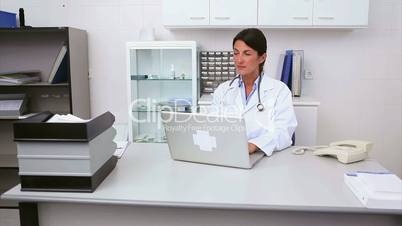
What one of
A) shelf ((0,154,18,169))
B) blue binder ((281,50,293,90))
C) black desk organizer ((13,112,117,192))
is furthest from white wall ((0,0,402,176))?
black desk organizer ((13,112,117,192))

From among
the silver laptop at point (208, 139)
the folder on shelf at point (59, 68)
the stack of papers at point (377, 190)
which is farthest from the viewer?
the folder on shelf at point (59, 68)

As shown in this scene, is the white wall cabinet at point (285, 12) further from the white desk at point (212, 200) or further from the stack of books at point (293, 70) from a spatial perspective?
the white desk at point (212, 200)

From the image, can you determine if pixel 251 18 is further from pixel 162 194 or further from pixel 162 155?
pixel 162 194

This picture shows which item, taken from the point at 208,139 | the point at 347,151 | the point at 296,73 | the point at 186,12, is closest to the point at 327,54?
the point at 296,73

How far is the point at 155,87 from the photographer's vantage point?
3.19 meters

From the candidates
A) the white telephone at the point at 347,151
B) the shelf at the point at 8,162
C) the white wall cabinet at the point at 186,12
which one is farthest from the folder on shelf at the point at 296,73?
the shelf at the point at 8,162

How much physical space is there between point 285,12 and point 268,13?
129 millimetres

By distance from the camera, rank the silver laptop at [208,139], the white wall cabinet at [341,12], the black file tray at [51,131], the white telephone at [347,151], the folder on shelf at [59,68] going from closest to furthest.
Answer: the black file tray at [51,131] → the silver laptop at [208,139] → the white telephone at [347,151] → the white wall cabinet at [341,12] → the folder on shelf at [59,68]

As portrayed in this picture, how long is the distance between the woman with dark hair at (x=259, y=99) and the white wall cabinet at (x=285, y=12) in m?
0.74

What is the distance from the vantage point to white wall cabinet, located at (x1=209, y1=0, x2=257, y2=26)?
107 inches

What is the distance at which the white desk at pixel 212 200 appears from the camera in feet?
4.09

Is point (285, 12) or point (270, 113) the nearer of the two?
point (270, 113)

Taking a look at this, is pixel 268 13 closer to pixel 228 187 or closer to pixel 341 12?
pixel 341 12

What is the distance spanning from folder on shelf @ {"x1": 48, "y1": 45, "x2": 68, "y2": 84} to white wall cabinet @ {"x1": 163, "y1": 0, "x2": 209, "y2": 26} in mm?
867
